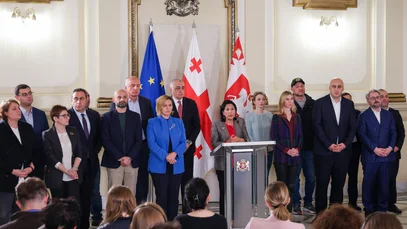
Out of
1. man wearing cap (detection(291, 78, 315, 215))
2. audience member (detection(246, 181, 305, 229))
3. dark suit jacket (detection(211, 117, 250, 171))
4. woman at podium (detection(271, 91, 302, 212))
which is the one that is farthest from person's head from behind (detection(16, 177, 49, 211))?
man wearing cap (detection(291, 78, 315, 215))

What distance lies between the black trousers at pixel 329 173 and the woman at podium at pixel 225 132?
2.78 ft

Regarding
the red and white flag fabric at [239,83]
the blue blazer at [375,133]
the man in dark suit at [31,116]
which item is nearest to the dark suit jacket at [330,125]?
the blue blazer at [375,133]

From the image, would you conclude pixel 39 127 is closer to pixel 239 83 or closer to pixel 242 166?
pixel 242 166

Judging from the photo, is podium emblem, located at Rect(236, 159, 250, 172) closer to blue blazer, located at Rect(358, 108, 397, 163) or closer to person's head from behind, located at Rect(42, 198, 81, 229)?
blue blazer, located at Rect(358, 108, 397, 163)

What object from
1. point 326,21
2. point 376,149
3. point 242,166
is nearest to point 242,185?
point 242,166

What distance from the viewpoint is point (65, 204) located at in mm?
2900

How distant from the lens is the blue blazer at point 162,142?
6168mm

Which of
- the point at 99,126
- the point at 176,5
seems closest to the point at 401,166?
the point at 176,5

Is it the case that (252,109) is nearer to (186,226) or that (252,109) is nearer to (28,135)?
(28,135)

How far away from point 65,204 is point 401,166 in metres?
6.37

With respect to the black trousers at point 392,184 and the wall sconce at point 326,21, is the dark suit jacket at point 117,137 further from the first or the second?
the wall sconce at point 326,21

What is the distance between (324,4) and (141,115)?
284 cm

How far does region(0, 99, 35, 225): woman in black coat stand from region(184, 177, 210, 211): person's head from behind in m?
2.01

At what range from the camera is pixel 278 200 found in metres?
3.88
